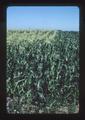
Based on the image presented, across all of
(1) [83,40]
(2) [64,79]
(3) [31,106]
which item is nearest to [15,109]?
(3) [31,106]

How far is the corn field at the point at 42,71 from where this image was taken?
511cm

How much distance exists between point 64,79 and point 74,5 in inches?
23.9

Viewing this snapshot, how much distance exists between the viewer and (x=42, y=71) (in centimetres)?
514

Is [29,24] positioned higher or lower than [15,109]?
higher

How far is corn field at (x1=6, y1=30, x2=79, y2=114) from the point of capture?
5113mm

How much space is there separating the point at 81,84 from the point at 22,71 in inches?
19.4

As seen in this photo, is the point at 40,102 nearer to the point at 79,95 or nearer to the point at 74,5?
the point at 79,95

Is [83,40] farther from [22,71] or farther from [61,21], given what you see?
[22,71]

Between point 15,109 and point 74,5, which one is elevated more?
point 74,5

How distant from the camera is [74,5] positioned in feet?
16.7

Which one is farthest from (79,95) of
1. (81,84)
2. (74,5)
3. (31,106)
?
(74,5)
